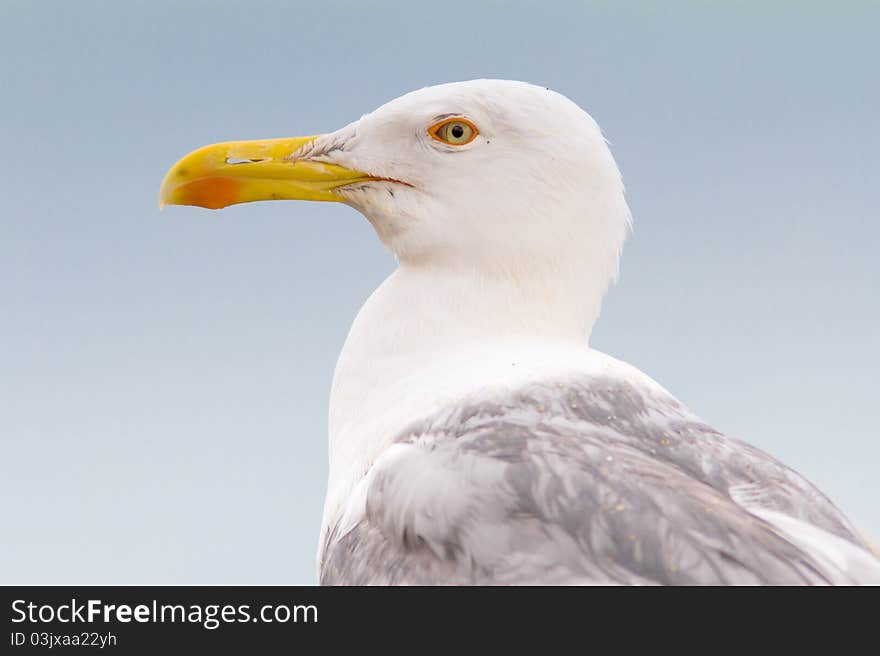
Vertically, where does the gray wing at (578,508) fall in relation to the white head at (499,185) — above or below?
below

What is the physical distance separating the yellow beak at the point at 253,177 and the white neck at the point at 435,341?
507mm

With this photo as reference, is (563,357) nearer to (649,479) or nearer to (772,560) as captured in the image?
(649,479)

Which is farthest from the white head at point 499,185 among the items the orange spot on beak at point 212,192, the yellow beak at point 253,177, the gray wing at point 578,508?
the gray wing at point 578,508

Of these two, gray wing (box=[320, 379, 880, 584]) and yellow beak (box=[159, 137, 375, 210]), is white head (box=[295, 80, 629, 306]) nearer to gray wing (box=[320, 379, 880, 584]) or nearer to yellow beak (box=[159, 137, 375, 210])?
yellow beak (box=[159, 137, 375, 210])

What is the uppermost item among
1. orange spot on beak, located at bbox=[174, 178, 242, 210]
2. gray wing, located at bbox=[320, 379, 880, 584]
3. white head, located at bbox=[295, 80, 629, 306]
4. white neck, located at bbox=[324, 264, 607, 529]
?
orange spot on beak, located at bbox=[174, 178, 242, 210]

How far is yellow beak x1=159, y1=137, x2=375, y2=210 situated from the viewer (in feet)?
15.6

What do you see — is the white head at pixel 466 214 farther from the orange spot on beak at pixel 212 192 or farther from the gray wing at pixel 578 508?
the gray wing at pixel 578 508

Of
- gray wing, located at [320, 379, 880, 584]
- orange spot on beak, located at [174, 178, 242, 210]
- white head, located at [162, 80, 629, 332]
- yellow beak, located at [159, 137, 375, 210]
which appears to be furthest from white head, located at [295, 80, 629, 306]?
gray wing, located at [320, 379, 880, 584]

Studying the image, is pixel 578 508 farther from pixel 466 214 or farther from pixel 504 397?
pixel 466 214

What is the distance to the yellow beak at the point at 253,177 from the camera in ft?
15.6

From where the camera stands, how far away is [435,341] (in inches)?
170

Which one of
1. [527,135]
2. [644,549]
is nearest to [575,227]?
[527,135]

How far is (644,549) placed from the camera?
3018mm

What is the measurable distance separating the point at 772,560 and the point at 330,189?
2.52 meters
